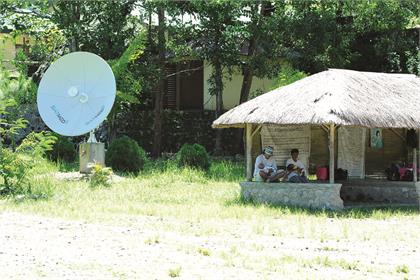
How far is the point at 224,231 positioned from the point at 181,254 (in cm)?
189

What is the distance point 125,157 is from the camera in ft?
62.8

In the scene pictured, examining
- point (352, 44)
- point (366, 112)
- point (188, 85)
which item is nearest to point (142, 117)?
point (188, 85)

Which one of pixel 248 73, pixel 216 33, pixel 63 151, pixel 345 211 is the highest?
pixel 216 33

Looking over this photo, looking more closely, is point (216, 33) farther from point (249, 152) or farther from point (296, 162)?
point (296, 162)

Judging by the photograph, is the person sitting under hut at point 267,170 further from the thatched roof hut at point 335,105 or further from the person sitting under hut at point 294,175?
the thatched roof hut at point 335,105

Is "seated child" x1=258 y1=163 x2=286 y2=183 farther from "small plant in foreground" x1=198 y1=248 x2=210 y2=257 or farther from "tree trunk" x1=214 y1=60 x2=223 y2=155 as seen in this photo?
"tree trunk" x1=214 y1=60 x2=223 y2=155

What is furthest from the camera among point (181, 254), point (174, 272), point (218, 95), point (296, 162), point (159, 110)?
point (218, 95)

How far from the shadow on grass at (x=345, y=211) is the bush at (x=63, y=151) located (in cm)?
877

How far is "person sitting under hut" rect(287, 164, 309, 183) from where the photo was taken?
14156 mm

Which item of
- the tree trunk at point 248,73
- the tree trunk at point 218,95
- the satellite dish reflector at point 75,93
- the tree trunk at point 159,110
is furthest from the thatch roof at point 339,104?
the tree trunk at point 159,110

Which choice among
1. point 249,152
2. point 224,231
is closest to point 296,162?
point 249,152

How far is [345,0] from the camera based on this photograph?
22.2 metres

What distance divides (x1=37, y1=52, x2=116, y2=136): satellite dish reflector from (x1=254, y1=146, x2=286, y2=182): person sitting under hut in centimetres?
464

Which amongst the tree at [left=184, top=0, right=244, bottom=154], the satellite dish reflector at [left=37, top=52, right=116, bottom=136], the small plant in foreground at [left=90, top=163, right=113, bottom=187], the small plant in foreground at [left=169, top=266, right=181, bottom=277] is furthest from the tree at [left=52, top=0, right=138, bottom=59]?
the small plant in foreground at [left=169, top=266, right=181, bottom=277]
